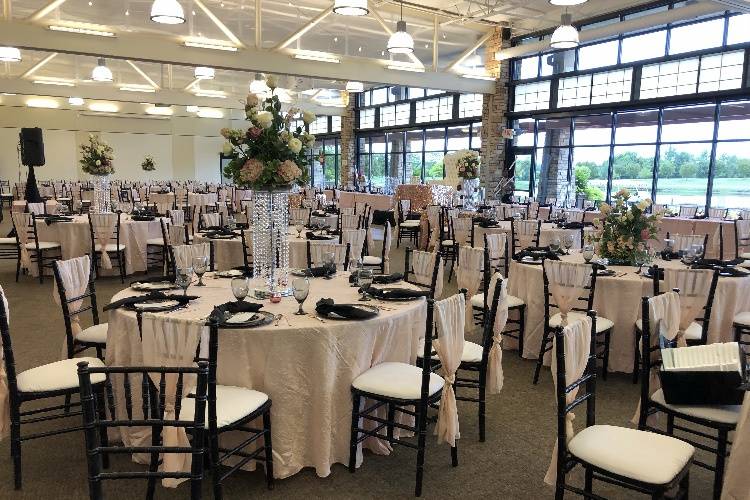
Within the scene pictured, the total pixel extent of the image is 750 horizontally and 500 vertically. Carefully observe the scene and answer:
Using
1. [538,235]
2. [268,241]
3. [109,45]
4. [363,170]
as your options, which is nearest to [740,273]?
[538,235]

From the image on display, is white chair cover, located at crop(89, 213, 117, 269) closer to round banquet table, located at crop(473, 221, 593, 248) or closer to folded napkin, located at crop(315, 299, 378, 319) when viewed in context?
round banquet table, located at crop(473, 221, 593, 248)

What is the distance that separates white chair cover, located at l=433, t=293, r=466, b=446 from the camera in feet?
10.0

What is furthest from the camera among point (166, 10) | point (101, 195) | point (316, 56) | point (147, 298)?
point (316, 56)

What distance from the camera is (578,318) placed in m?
4.34

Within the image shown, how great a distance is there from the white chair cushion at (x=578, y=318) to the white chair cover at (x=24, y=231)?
707 cm

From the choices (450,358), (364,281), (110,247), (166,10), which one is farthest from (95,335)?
(110,247)

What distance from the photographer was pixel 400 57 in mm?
14906

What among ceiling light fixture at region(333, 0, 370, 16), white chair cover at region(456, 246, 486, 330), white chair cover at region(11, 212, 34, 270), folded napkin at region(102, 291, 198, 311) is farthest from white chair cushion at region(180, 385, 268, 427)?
white chair cover at region(11, 212, 34, 270)

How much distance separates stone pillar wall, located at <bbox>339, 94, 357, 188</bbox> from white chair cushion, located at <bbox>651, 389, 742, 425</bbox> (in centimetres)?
1883

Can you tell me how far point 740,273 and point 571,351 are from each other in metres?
3.10

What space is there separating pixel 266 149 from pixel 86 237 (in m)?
5.70

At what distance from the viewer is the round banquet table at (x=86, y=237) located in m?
8.04

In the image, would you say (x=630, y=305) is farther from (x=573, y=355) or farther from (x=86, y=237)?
(x=86, y=237)

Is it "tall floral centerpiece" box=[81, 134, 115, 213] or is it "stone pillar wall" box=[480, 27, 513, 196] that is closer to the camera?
"tall floral centerpiece" box=[81, 134, 115, 213]
